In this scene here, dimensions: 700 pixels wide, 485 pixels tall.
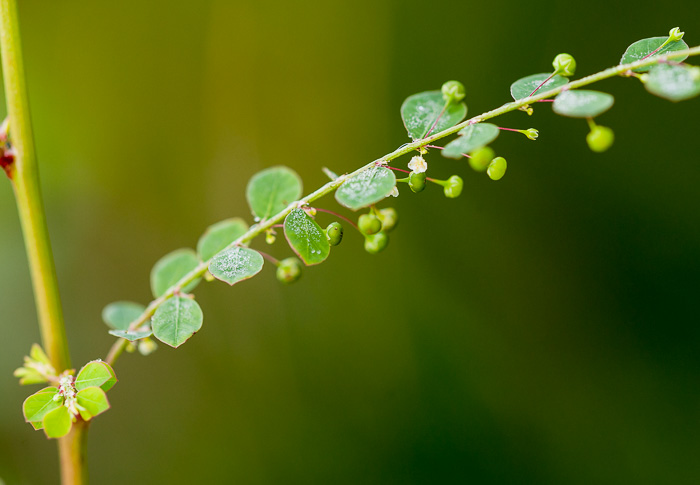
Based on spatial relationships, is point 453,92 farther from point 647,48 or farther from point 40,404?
point 40,404

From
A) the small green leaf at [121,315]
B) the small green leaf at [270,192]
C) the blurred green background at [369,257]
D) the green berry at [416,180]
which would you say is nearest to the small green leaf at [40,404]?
the small green leaf at [121,315]

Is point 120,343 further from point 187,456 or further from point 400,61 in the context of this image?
point 400,61

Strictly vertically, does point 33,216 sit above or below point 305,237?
above

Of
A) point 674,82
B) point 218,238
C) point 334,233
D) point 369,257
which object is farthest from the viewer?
point 369,257

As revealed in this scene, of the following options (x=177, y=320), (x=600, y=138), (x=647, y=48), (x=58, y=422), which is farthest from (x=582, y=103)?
(x=58, y=422)

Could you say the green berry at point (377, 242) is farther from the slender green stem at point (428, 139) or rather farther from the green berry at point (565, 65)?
the green berry at point (565, 65)

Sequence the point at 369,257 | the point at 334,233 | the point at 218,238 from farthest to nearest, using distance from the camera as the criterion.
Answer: the point at 369,257, the point at 218,238, the point at 334,233

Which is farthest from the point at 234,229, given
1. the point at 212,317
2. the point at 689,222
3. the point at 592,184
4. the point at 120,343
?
the point at 689,222
